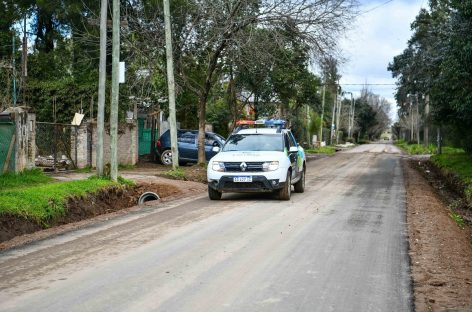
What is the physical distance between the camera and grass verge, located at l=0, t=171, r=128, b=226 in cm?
1010

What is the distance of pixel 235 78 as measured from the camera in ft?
99.0

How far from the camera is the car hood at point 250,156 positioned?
42.7ft

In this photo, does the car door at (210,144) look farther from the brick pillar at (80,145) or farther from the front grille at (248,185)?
the front grille at (248,185)

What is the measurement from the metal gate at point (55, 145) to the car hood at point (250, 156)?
7806 millimetres

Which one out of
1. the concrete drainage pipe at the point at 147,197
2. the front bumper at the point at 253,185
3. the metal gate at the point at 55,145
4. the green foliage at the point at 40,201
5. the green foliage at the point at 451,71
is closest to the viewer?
the green foliage at the point at 40,201

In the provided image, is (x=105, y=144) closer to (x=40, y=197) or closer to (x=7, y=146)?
(x=7, y=146)

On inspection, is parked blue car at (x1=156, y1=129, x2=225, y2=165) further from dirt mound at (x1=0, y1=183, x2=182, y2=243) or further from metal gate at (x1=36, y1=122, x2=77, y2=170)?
dirt mound at (x1=0, y1=183, x2=182, y2=243)

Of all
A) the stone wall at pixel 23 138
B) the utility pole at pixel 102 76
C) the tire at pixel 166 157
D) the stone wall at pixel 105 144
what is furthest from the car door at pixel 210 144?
the utility pole at pixel 102 76

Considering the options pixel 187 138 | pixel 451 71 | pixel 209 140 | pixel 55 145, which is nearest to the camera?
pixel 451 71

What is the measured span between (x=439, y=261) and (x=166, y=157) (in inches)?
743

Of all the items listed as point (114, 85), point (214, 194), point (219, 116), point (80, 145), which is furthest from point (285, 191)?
point (219, 116)

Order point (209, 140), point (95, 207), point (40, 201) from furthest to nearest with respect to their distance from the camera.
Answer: point (209, 140) < point (95, 207) < point (40, 201)

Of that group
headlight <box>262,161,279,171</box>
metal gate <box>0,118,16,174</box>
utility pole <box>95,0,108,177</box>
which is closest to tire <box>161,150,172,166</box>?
metal gate <box>0,118,16,174</box>

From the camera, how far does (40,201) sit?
10820 millimetres
